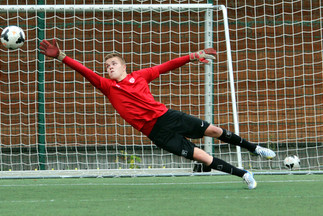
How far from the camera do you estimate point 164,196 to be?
5246 mm

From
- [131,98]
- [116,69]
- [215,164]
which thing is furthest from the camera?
[116,69]

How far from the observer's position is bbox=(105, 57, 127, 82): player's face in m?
6.03

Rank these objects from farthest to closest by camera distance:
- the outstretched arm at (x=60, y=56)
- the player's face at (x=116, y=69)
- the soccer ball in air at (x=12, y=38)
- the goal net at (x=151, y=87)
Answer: the goal net at (x=151, y=87) < the soccer ball in air at (x=12, y=38) < the player's face at (x=116, y=69) < the outstretched arm at (x=60, y=56)

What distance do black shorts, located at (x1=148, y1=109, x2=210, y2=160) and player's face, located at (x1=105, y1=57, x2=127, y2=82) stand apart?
65 cm

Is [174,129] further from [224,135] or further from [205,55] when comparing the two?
[205,55]

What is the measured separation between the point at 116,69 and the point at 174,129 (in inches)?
36.6

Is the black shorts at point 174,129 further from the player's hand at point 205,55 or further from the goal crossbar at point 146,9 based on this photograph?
the goal crossbar at point 146,9

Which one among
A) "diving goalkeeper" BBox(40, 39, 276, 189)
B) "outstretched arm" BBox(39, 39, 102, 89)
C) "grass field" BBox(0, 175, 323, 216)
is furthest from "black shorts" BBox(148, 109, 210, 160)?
"outstretched arm" BBox(39, 39, 102, 89)

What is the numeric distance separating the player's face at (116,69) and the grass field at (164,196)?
1246mm

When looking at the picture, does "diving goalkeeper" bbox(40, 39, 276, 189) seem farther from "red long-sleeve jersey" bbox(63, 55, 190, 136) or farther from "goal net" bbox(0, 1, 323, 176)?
"goal net" bbox(0, 1, 323, 176)

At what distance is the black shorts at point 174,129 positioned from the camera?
591 centimetres

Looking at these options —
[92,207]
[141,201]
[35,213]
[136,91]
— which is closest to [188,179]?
[136,91]

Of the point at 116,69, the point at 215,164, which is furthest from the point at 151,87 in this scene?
the point at 215,164

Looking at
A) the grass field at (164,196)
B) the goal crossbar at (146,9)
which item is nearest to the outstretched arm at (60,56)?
the grass field at (164,196)
